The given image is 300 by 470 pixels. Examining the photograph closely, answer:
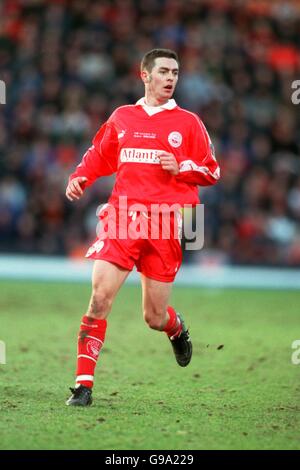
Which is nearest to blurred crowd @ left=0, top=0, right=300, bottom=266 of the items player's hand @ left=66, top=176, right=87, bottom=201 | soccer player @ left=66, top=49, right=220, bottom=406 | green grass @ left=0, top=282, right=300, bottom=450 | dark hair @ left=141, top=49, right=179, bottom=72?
green grass @ left=0, top=282, right=300, bottom=450

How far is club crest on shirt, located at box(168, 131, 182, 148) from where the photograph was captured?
7250 millimetres

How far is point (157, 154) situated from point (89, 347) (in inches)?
56.0

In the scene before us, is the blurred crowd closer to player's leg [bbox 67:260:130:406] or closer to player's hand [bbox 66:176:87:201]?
player's hand [bbox 66:176:87:201]

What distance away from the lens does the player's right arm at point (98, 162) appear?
7414 millimetres

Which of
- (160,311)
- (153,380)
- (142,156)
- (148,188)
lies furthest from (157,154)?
(153,380)

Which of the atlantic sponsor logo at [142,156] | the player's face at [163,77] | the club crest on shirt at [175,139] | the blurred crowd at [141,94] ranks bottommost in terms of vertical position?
the atlantic sponsor logo at [142,156]

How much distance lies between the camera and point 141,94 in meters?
16.6

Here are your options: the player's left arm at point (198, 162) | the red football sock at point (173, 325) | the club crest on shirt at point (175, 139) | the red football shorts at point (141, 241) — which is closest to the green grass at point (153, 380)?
the red football sock at point (173, 325)

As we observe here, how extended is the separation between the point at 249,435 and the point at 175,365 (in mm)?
2784

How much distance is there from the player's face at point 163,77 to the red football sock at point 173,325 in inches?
64.8

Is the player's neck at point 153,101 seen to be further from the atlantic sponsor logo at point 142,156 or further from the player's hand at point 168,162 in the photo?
the player's hand at point 168,162

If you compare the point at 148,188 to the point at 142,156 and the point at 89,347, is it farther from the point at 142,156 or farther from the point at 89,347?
the point at 89,347
